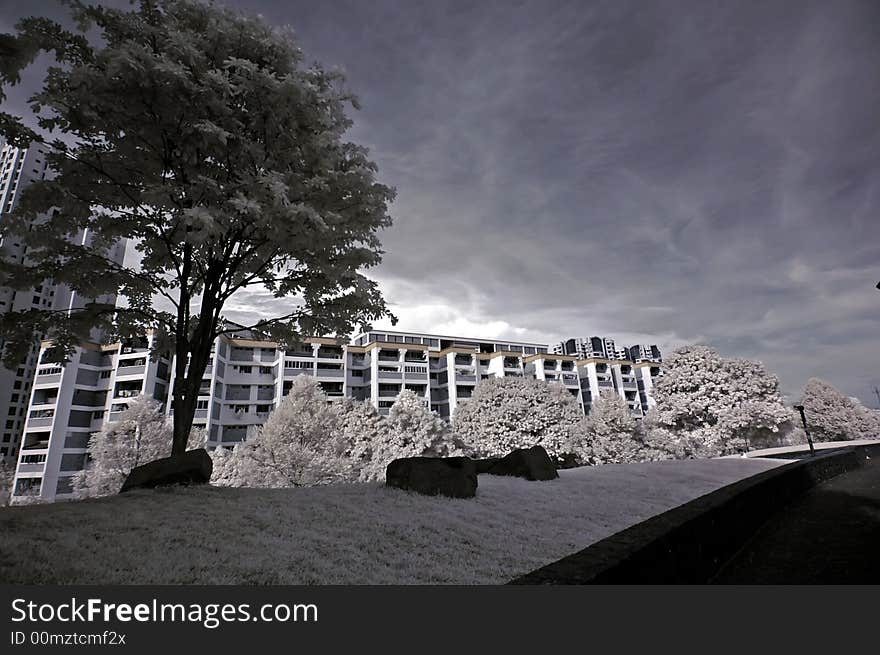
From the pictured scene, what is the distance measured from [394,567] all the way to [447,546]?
120 centimetres

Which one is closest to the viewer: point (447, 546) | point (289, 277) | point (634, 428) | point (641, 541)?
point (641, 541)

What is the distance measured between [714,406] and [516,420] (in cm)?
1498

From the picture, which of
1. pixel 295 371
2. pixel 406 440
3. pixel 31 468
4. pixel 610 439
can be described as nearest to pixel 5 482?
pixel 31 468

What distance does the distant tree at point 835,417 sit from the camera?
55.6m

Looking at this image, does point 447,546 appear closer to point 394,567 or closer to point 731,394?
point 394,567

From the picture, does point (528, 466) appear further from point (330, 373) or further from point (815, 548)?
point (330, 373)

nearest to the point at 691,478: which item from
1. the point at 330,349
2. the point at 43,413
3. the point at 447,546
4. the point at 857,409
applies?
the point at 447,546

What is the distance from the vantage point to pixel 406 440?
109 ft

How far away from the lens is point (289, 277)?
10.8 m

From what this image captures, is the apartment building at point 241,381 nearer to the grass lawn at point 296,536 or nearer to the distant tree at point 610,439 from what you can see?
the distant tree at point 610,439

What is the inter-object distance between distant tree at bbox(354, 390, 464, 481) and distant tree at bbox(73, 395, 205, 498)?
18.6 metres

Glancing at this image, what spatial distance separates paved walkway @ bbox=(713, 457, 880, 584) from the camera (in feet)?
17.9

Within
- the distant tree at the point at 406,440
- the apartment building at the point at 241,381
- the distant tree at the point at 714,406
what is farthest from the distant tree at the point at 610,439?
the distant tree at the point at 406,440

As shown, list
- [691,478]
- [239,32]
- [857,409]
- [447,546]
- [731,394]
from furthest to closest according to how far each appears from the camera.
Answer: [857,409]
[731,394]
[691,478]
[239,32]
[447,546]
